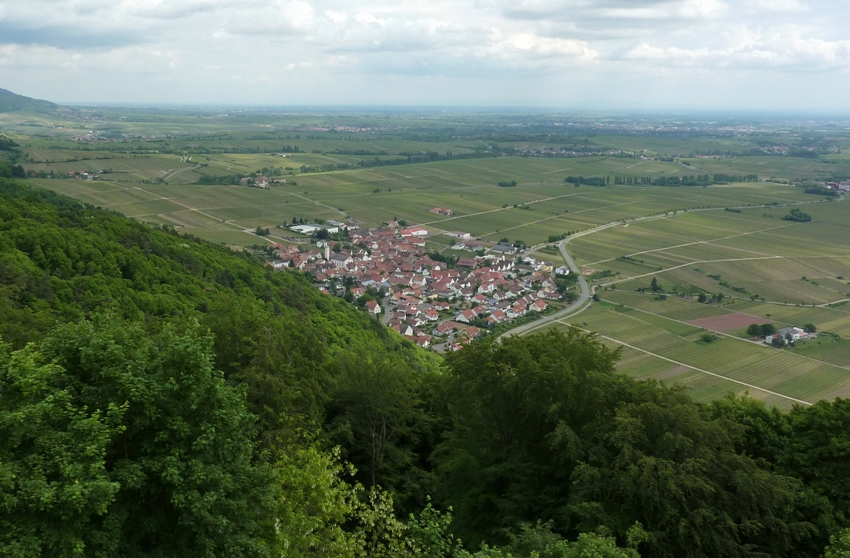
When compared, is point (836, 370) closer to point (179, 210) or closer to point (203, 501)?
point (203, 501)

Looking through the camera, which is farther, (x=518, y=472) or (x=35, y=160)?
(x=35, y=160)

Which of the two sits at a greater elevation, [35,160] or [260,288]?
[35,160]

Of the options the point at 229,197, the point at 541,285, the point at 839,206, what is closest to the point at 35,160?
the point at 229,197

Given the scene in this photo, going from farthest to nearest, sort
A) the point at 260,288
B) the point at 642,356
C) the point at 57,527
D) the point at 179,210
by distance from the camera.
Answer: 1. the point at 179,210
2. the point at 642,356
3. the point at 260,288
4. the point at 57,527

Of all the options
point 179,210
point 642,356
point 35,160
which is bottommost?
point 642,356

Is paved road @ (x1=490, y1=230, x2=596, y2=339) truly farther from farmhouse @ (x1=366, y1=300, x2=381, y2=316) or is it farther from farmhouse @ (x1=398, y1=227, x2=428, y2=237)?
farmhouse @ (x1=398, y1=227, x2=428, y2=237)

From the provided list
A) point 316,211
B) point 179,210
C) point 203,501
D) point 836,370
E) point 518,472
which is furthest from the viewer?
point 316,211

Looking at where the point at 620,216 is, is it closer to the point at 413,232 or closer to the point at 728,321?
the point at 413,232
